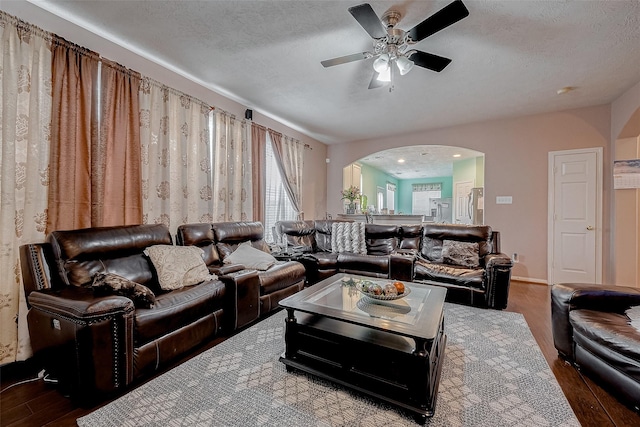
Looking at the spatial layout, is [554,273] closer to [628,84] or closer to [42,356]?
[628,84]

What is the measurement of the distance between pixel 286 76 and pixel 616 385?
150 inches

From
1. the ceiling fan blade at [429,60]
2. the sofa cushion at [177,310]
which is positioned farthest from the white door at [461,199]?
the sofa cushion at [177,310]

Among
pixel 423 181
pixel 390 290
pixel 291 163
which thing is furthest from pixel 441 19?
pixel 423 181

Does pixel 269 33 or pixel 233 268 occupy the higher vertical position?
pixel 269 33

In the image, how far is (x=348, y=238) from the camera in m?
4.29

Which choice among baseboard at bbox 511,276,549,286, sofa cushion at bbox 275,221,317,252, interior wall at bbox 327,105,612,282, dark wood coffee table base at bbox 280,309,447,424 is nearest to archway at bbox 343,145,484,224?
interior wall at bbox 327,105,612,282

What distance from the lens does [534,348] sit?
220cm

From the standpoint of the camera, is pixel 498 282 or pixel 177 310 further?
pixel 498 282

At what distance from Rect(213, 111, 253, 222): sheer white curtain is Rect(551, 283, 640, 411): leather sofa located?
3.67m

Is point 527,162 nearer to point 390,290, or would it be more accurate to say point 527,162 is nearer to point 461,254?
point 461,254

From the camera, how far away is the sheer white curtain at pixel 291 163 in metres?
4.75

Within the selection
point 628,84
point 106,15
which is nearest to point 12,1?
point 106,15

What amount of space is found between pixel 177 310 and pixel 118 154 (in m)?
1.67

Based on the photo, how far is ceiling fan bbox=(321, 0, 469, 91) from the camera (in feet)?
5.95
